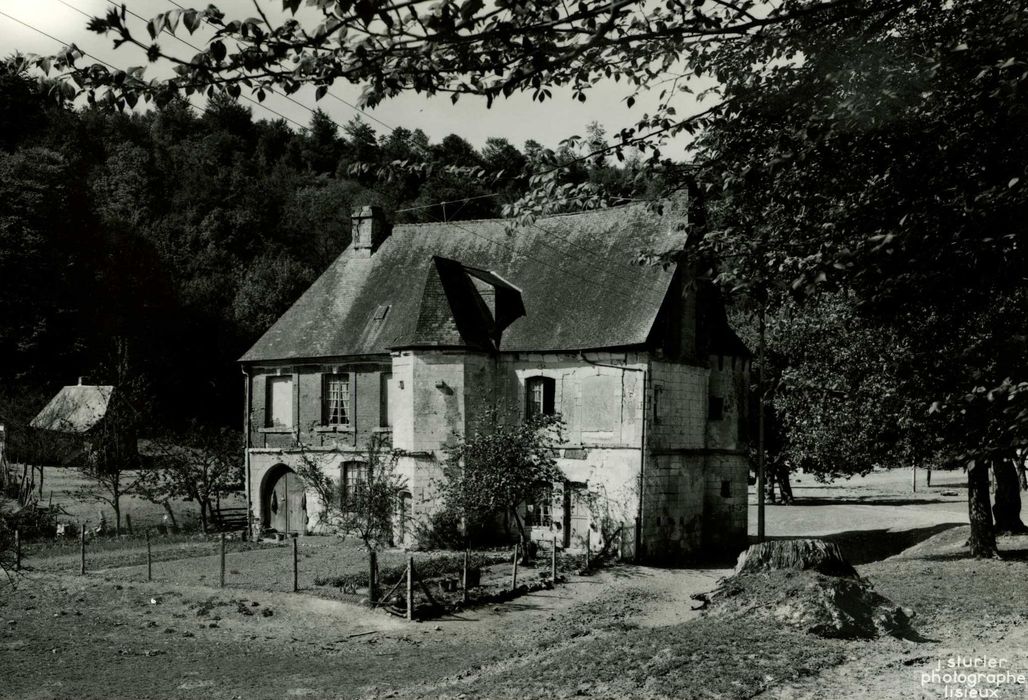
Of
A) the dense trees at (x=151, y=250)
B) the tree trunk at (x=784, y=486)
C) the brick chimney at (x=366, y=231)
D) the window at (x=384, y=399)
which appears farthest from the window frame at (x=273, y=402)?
the tree trunk at (x=784, y=486)

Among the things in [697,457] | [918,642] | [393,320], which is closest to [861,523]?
[697,457]

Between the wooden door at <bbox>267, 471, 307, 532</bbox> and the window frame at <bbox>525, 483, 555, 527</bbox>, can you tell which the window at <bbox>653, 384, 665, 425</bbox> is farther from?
the wooden door at <bbox>267, 471, 307, 532</bbox>

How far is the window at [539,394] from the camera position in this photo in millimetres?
28900

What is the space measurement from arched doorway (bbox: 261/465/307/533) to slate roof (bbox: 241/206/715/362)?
3.92m

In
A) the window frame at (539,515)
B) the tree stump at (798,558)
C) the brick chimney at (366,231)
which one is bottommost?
the window frame at (539,515)

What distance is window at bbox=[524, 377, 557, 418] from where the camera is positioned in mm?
28900

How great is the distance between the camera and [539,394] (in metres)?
29.0

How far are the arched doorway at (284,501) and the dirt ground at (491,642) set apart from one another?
726 cm

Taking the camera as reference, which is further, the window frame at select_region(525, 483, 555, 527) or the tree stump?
the window frame at select_region(525, 483, 555, 527)

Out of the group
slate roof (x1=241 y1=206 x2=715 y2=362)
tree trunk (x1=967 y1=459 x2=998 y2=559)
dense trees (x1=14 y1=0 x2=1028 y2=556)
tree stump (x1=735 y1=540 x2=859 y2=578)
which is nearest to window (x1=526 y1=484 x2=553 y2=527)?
slate roof (x1=241 y1=206 x2=715 y2=362)

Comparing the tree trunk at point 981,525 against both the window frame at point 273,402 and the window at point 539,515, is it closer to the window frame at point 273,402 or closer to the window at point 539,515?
the window at point 539,515

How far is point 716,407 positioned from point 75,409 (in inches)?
1295

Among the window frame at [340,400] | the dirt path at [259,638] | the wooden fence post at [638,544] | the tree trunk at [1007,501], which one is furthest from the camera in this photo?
the window frame at [340,400]

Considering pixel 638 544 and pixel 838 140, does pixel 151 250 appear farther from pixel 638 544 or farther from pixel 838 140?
pixel 838 140
